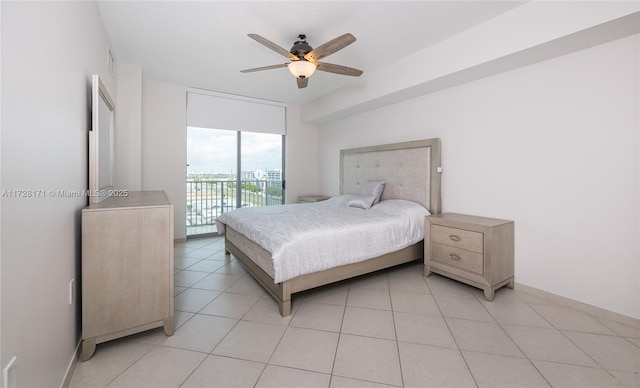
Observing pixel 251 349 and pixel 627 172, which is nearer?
pixel 251 349

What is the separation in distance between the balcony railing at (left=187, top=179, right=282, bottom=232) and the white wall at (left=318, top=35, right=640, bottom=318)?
3.49 m

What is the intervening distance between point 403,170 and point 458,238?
1.26 meters

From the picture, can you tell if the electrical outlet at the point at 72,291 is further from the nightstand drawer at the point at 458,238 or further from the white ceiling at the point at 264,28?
the nightstand drawer at the point at 458,238

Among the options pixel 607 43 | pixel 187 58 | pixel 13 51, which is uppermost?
pixel 187 58

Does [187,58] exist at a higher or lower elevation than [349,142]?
higher

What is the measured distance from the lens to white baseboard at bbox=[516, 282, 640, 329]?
1925mm

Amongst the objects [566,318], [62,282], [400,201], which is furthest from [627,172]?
[62,282]

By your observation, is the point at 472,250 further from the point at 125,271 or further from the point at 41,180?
the point at 41,180

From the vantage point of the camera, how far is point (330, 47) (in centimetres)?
224

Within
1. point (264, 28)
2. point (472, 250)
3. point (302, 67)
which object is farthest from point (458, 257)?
point (264, 28)

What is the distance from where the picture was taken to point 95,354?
1616 millimetres

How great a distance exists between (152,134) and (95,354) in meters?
3.25

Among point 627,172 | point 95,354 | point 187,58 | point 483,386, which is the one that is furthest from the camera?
point 187,58

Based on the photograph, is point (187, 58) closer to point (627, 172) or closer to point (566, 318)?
point (627, 172)
